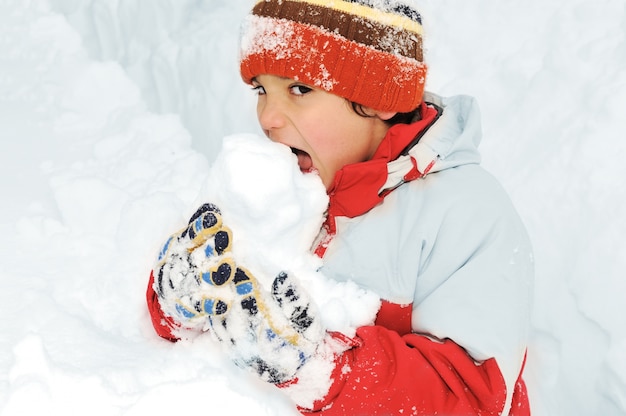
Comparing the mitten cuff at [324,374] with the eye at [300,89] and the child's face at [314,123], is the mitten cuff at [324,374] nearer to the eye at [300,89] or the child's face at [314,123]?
the child's face at [314,123]

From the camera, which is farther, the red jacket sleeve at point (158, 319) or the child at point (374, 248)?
the red jacket sleeve at point (158, 319)

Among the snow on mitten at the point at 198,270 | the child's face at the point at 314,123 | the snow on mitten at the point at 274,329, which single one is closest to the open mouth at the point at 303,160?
the child's face at the point at 314,123

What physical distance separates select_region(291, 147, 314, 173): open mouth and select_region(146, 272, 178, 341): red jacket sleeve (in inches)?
18.8

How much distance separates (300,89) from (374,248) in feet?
1.33

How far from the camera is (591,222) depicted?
2.14 meters

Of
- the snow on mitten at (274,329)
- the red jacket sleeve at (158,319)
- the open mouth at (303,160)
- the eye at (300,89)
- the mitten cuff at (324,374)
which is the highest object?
the eye at (300,89)

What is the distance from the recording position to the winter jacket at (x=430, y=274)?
4.64 feet

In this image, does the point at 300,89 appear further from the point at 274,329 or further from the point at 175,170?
the point at 175,170

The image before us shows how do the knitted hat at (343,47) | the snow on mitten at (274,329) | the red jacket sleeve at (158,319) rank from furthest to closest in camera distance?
1. the red jacket sleeve at (158,319)
2. the knitted hat at (343,47)
3. the snow on mitten at (274,329)

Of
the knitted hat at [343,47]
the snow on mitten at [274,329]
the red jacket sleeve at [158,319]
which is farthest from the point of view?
the red jacket sleeve at [158,319]

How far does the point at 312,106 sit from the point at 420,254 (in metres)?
0.42

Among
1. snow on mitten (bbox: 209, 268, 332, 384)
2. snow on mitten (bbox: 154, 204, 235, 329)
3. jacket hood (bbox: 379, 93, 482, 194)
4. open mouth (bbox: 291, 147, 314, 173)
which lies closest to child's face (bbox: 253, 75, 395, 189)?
open mouth (bbox: 291, 147, 314, 173)

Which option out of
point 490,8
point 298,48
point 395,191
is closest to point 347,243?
point 395,191

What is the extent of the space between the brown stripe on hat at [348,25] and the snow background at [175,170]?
0.19m
